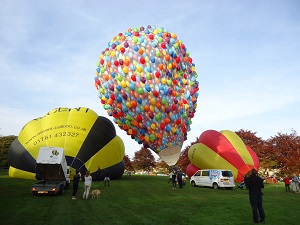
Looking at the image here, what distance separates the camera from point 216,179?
23.2 meters

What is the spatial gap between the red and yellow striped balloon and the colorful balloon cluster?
947 centimetres

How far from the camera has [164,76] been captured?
59.5 ft

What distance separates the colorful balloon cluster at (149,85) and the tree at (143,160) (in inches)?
2888

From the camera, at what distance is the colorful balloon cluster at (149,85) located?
1783cm

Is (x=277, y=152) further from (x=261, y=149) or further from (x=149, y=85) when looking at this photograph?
(x=149, y=85)

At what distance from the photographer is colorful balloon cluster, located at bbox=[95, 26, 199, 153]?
17.8 metres

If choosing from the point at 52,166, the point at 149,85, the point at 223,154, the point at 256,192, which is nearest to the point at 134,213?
the point at 256,192

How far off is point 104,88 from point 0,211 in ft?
34.1

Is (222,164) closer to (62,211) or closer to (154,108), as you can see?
(154,108)

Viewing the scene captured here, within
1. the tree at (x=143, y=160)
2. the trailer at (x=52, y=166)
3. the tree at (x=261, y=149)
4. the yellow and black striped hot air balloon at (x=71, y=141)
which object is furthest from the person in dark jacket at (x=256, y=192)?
the tree at (x=143, y=160)

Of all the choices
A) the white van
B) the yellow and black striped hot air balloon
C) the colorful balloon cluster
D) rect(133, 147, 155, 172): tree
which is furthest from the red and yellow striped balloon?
rect(133, 147, 155, 172): tree

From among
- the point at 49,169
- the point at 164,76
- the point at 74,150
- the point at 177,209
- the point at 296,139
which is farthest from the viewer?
the point at 296,139

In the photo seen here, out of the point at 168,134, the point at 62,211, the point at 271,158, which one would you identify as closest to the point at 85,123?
the point at 168,134

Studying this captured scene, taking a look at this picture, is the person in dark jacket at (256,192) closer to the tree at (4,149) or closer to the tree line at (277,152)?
the tree line at (277,152)
